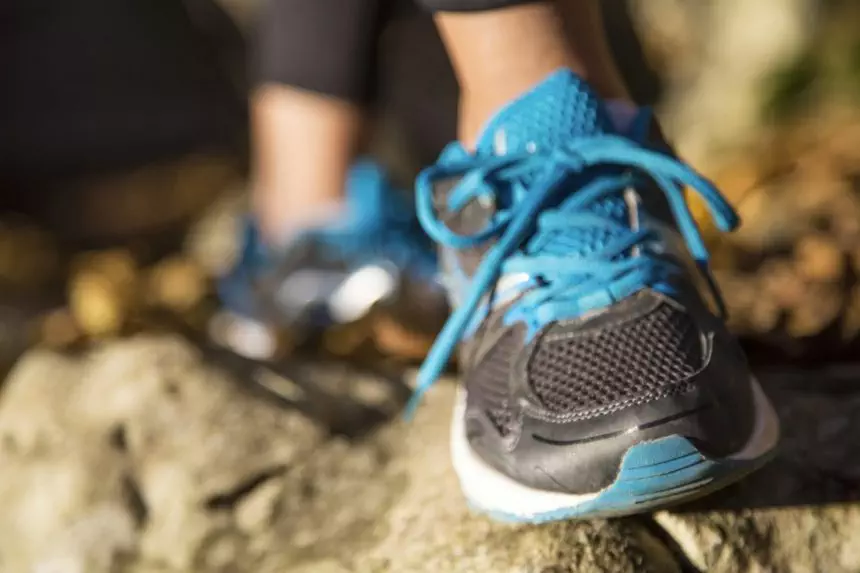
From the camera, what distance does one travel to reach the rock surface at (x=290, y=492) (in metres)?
0.69

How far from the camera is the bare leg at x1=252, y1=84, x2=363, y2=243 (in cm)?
124

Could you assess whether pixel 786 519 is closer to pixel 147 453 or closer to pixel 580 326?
pixel 580 326

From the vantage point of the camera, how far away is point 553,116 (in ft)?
2.44

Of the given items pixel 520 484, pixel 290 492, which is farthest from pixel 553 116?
pixel 290 492

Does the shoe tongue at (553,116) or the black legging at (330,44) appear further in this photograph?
the black legging at (330,44)

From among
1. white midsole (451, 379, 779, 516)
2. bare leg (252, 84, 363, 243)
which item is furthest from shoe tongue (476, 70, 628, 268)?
bare leg (252, 84, 363, 243)

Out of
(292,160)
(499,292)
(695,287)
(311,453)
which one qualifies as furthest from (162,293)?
(695,287)

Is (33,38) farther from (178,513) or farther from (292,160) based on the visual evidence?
(178,513)

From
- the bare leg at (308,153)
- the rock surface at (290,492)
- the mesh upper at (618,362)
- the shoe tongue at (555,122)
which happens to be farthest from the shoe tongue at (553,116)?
the bare leg at (308,153)

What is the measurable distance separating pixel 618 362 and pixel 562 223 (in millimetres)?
132

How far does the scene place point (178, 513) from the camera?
838 mm

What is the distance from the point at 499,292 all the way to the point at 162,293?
2.76 ft

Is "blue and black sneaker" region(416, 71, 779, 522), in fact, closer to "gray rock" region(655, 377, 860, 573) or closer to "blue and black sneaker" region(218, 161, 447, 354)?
"gray rock" region(655, 377, 860, 573)

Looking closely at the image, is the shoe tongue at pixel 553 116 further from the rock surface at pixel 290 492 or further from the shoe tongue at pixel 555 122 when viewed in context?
the rock surface at pixel 290 492
